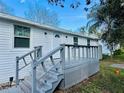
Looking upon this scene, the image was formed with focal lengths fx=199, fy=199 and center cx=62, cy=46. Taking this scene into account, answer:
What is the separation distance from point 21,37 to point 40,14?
1088 inches

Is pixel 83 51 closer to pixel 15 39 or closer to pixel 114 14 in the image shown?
pixel 114 14

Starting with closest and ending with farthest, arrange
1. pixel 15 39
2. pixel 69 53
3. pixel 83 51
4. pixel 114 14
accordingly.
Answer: pixel 69 53, pixel 114 14, pixel 83 51, pixel 15 39

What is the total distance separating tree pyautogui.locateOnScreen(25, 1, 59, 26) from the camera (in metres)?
37.9

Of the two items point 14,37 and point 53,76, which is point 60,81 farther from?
point 14,37

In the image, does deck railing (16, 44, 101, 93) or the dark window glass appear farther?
the dark window glass

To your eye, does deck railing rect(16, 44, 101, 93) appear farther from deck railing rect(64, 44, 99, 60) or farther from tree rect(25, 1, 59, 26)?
tree rect(25, 1, 59, 26)

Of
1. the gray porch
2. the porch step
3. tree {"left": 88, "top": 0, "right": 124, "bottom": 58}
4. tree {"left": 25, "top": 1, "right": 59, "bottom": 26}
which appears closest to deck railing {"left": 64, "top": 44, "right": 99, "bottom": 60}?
the gray porch

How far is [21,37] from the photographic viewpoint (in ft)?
37.0

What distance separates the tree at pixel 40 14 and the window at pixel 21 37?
85.5 feet

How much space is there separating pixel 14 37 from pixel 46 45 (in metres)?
Result: 3.69

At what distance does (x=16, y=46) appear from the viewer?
1098cm

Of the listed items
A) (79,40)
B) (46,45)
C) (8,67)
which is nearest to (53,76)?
(8,67)

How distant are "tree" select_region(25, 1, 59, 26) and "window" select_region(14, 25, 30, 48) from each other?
26.1 metres

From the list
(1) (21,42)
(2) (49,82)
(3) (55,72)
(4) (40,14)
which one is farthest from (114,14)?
(4) (40,14)
